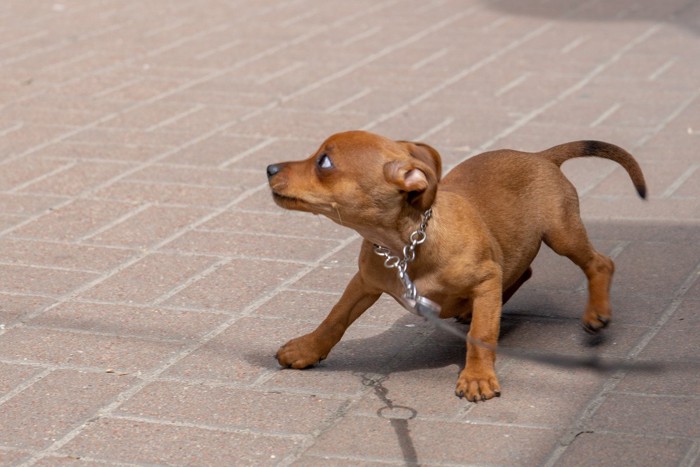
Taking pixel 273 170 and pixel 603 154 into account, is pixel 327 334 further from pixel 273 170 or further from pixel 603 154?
pixel 603 154

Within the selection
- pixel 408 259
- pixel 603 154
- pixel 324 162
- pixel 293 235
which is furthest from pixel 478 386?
pixel 293 235

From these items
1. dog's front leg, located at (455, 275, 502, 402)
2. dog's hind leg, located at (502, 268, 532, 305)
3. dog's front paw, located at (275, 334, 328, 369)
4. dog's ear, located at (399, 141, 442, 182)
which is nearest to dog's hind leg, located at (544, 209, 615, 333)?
dog's hind leg, located at (502, 268, 532, 305)

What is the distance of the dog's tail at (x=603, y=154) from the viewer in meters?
4.59

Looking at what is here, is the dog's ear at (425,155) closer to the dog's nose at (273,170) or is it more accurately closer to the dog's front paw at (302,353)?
the dog's nose at (273,170)

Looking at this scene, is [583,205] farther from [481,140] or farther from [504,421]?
[504,421]

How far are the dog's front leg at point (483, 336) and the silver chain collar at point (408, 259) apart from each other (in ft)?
0.87

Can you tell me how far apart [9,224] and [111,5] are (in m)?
4.95

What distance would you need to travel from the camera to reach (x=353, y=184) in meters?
3.78

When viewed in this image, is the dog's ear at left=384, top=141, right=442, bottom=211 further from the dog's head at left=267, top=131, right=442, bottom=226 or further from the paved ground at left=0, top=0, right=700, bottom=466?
the paved ground at left=0, top=0, right=700, bottom=466

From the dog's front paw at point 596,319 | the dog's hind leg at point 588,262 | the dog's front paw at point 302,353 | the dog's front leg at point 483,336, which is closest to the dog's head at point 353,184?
the dog's front leg at point 483,336

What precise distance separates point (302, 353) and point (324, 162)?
2.41 feet

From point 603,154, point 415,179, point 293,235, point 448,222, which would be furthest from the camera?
point 293,235

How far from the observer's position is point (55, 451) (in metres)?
3.64

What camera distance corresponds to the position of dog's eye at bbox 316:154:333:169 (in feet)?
12.4
